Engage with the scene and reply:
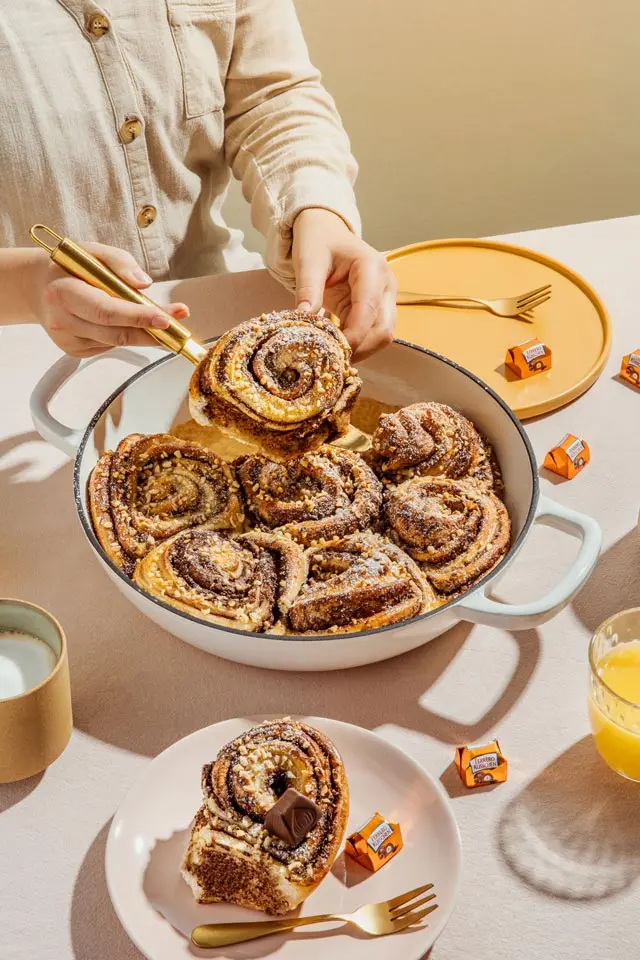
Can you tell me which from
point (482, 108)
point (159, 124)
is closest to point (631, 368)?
point (159, 124)

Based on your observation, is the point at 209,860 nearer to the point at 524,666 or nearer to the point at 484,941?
the point at 484,941

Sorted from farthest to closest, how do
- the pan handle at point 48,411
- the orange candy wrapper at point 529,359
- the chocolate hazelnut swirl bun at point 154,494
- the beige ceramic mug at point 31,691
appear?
the orange candy wrapper at point 529,359 < the pan handle at point 48,411 < the chocolate hazelnut swirl bun at point 154,494 < the beige ceramic mug at point 31,691

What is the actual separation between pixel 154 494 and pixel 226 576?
0.21 meters

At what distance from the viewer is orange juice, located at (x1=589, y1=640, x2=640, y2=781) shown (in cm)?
104

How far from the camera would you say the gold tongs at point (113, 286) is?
136 cm

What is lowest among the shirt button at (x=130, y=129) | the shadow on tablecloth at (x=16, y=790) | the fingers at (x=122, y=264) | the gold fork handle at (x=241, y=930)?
the shadow on tablecloth at (x=16, y=790)

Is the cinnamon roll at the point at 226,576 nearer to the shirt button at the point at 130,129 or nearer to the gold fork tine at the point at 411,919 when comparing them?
the gold fork tine at the point at 411,919

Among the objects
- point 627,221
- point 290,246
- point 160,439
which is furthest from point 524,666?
point 627,221

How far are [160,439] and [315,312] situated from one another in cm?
29

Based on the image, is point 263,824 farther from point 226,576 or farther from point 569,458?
point 569,458

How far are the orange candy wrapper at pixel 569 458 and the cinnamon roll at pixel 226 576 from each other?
46cm

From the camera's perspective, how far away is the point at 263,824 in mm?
932

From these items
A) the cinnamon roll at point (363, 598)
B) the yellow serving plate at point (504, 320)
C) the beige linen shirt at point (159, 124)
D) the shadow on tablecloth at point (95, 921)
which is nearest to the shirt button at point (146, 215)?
the beige linen shirt at point (159, 124)

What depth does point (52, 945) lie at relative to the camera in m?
0.96
